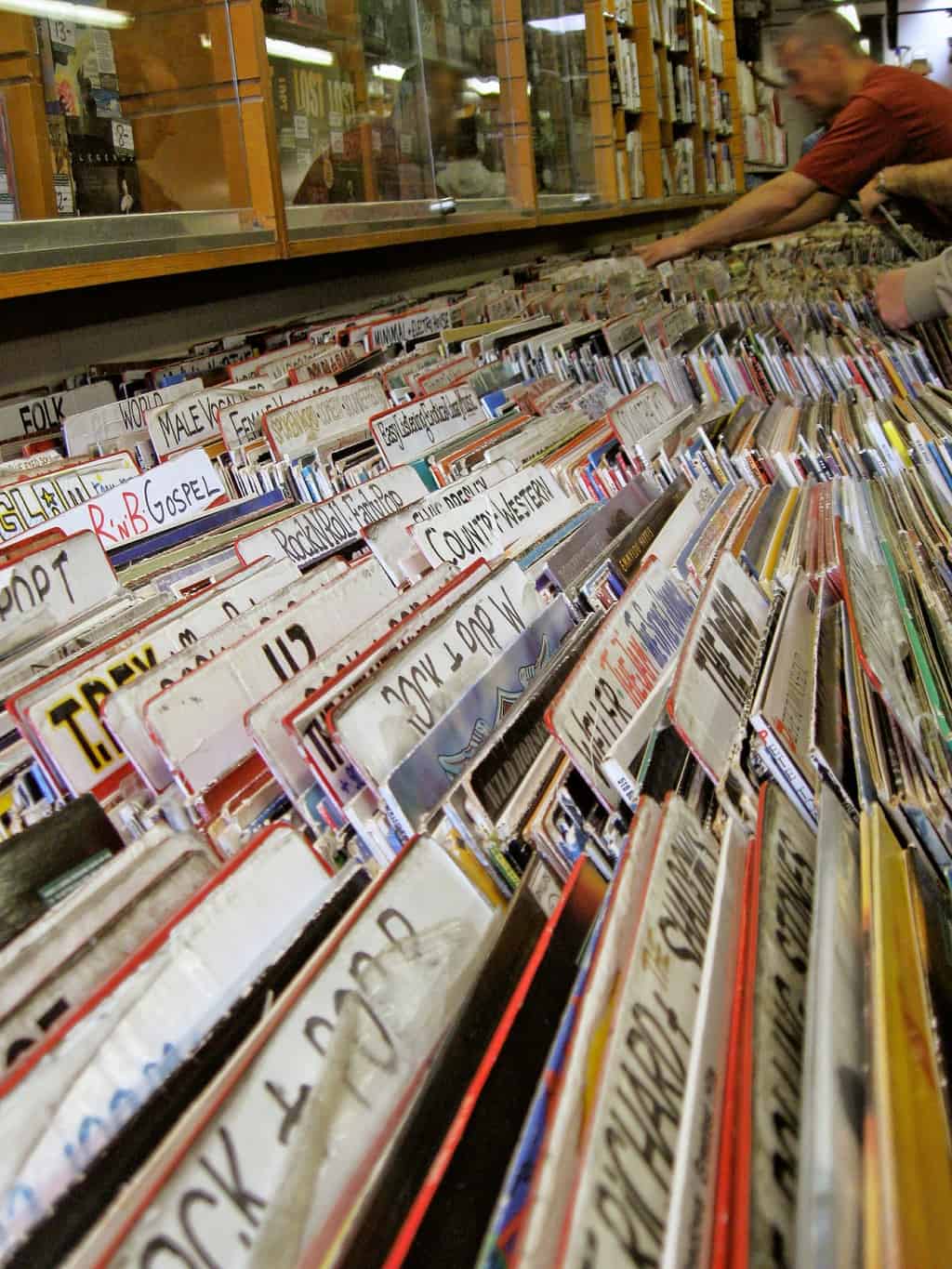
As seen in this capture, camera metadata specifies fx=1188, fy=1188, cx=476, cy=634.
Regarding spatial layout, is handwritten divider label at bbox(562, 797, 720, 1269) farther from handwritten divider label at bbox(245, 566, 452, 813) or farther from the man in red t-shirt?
the man in red t-shirt

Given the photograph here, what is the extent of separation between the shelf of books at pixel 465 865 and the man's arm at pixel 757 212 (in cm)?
241

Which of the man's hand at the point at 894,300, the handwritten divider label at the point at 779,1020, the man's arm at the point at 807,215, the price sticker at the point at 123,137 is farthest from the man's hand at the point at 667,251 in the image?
the handwritten divider label at the point at 779,1020

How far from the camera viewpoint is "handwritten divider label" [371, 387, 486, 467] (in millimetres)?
1939

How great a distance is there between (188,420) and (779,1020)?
1573 millimetres

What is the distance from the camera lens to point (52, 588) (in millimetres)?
1176

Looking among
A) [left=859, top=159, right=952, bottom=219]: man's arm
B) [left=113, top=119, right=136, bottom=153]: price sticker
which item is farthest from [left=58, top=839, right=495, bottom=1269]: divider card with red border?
[left=859, top=159, right=952, bottom=219]: man's arm

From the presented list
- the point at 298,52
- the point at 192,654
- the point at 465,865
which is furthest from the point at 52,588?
the point at 298,52

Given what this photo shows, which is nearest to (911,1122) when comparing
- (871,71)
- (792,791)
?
(792,791)

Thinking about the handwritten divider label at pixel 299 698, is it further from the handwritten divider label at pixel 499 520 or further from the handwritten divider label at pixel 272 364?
the handwritten divider label at pixel 272 364

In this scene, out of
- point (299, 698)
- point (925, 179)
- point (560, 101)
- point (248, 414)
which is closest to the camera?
point (299, 698)

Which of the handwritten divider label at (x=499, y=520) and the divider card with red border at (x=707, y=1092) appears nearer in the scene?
the divider card with red border at (x=707, y=1092)

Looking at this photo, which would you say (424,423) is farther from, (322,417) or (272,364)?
(272,364)

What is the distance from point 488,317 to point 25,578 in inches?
100

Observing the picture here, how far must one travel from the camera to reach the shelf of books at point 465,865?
1.73 ft
